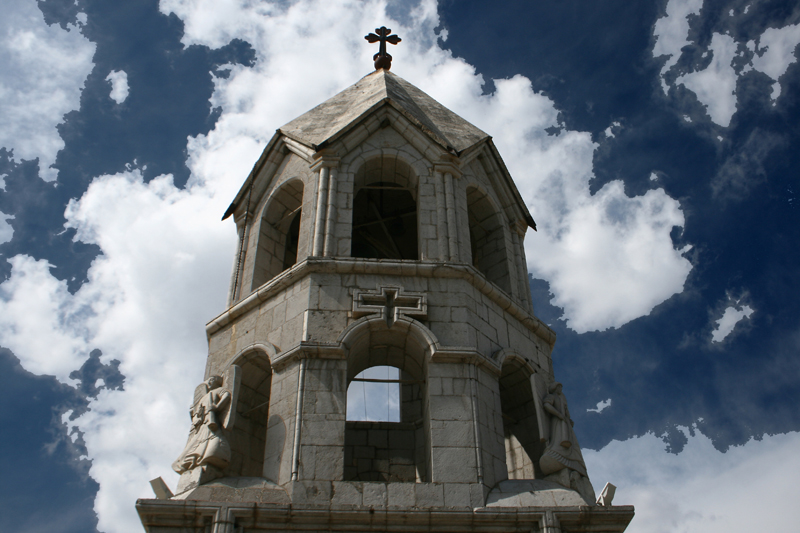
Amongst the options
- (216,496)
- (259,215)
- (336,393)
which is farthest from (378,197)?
(216,496)

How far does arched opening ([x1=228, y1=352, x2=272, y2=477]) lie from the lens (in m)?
13.5

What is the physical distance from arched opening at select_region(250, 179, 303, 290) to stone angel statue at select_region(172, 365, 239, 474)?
3634 millimetres

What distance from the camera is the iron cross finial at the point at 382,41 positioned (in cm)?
2070

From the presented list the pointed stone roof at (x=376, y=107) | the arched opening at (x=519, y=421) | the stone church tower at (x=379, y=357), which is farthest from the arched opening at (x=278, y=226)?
the arched opening at (x=519, y=421)

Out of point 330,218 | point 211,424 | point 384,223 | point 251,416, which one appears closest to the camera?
point 211,424

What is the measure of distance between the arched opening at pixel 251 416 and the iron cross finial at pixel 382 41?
9786mm

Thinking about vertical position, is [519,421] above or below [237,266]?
below

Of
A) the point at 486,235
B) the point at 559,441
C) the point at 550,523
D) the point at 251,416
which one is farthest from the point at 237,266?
the point at 550,523

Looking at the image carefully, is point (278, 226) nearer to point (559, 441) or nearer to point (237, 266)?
point (237, 266)

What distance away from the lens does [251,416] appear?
1409 cm

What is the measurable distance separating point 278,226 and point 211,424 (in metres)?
5.89

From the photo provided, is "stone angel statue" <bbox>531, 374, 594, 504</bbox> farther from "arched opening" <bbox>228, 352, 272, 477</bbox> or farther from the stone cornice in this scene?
"arched opening" <bbox>228, 352, 272, 477</bbox>

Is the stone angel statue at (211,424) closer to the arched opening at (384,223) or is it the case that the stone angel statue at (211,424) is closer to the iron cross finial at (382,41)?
the arched opening at (384,223)

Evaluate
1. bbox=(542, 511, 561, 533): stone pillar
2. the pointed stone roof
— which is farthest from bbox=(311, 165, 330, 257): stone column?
bbox=(542, 511, 561, 533): stone pillar
